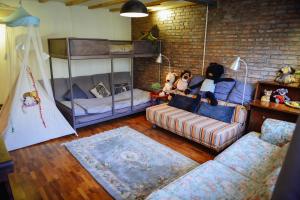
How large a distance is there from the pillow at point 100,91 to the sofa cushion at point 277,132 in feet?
11.0

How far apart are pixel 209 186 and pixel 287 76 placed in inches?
87.2

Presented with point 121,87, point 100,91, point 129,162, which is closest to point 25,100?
point 100,91

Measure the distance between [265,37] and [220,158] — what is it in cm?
219

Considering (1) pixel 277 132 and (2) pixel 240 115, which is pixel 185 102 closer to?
(2) pixel 240 115

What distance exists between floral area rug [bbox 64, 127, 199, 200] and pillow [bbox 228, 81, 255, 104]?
1.38 metres

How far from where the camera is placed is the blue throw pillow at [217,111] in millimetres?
3289

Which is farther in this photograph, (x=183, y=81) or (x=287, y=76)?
(x=183, y=81)

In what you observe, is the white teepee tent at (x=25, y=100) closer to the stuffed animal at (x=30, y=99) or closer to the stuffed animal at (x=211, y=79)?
the stuffed animal at (x=30, y=99)

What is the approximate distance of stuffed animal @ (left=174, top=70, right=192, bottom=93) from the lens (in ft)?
14.0

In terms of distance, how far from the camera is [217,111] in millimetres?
3430

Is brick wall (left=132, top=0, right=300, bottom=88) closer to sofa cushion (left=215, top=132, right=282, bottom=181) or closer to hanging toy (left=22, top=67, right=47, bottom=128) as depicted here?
sofa cushion (left=215, top=132, right=282, bottom=181)

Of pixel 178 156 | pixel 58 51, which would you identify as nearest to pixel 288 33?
pixel 178 156

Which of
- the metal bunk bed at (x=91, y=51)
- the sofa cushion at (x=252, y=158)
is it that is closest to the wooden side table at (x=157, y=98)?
the metal bunk bed at (x=91, y=51)

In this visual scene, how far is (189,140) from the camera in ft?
11.7
